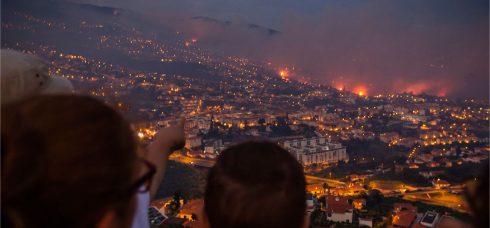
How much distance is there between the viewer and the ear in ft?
1.87

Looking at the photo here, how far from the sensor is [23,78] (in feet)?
2.47

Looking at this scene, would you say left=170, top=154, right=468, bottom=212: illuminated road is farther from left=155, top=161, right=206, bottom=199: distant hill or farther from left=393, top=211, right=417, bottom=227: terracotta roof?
left=393, top=211, right=417, bottom=227: terracotta roof

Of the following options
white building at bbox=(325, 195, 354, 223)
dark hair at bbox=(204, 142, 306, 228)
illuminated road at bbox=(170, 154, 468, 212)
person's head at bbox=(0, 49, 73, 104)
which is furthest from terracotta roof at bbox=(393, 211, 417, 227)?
person's head at bbox=(0, 49, 73, 104)

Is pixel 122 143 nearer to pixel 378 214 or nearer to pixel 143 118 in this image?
pixel 143 118

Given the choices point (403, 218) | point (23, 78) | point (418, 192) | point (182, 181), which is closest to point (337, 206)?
point (403, 218)

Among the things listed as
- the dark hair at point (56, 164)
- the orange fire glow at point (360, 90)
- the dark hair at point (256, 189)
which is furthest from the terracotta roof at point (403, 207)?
the orange fire glow at point (360, 90)

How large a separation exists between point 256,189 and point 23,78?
458 millimetres

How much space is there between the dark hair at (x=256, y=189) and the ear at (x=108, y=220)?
24 cm

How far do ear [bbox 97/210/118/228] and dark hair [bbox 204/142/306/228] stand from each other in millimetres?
242

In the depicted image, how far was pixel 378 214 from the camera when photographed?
6113mm

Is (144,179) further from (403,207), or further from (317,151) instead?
(317,151)

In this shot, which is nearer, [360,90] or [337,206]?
[337,206]

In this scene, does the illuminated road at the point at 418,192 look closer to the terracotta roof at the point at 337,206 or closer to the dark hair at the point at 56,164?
the terracotta roof at the point at 337,206

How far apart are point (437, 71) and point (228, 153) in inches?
1273
